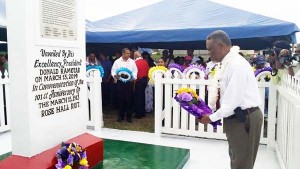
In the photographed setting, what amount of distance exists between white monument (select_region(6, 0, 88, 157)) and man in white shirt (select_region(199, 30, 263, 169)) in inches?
65.1

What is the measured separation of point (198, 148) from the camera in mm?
5000

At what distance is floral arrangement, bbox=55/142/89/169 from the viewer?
3.01 metres

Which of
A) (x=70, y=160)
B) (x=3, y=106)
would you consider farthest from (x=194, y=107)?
(x=3, y=106)

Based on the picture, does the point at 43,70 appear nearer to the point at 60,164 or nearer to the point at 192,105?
the point at 60,164

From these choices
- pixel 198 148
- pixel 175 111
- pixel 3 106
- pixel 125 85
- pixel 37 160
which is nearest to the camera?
pixel 37 160

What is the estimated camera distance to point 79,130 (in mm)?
3779

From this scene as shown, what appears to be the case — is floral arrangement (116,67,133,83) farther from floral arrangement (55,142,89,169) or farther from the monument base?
floral arrangement (55,142,89,169)

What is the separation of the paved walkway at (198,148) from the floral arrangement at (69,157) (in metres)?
1.61

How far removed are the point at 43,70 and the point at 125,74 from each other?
3.72 meters

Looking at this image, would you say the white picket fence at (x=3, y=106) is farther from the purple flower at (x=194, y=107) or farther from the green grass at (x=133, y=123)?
the purple flower at (x=194, y=107)

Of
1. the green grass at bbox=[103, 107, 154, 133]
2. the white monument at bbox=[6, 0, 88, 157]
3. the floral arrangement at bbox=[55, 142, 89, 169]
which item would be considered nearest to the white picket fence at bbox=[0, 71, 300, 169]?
the green grass at bbox=[103, 107, 154, 133]

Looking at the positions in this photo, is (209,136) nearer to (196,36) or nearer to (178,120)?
(178,120)

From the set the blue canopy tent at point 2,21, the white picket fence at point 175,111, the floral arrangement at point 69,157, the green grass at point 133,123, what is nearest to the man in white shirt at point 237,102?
the floral arrangement at point 69,157

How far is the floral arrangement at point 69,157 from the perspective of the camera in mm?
3008
